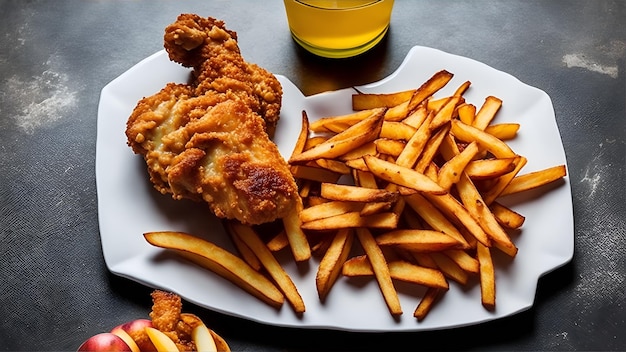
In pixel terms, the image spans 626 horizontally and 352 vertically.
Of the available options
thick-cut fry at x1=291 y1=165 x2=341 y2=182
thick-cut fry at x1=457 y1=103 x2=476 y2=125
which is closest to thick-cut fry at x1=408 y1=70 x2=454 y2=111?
thick-cut fry at x1=457 y1=103 x2=476 y2=125

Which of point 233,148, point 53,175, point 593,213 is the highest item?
point 233,148

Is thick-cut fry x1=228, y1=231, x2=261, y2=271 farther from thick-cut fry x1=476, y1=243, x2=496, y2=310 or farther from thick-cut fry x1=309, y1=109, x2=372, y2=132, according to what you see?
thick-cut fry x1=476, y1=243, x2=496, y2=310

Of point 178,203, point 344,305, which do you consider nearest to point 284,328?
point 344,305

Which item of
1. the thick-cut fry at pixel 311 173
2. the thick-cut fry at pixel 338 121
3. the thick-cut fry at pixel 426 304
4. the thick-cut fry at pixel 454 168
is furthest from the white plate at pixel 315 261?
the thick-cut fry at pixel 454 168

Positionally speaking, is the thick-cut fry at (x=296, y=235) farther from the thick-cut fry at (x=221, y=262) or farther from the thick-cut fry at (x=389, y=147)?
the thick-cut fry at (x=389, y=147)

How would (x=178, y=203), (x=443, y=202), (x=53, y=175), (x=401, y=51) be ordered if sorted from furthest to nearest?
(x=401, y=51) → (x=53, y=175) → (x=178, y=203) → (x=443, y=202)

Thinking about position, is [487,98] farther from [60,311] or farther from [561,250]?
[60,311]
